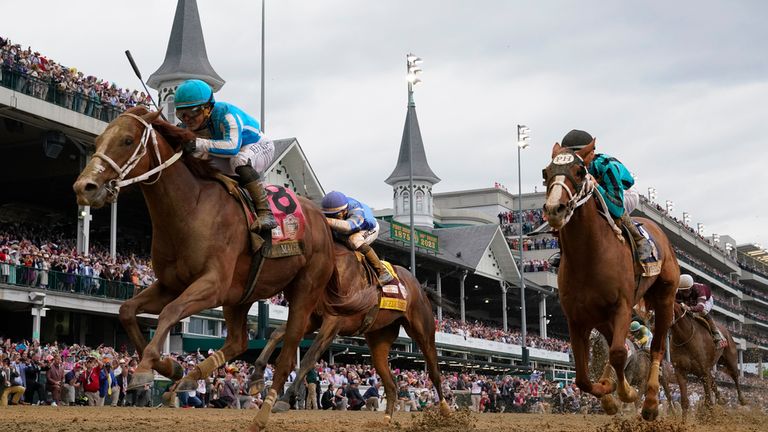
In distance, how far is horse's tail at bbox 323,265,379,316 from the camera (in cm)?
1008

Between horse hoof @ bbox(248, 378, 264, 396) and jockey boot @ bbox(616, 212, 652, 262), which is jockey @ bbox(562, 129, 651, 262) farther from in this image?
horse hoof @ bbox(248, 378, 264, 396)

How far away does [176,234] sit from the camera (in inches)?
311

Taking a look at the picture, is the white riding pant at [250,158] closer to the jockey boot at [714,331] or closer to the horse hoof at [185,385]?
the horse hoof at [185,385]

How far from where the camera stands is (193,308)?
24.6ft

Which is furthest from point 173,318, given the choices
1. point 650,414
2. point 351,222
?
point 351,222

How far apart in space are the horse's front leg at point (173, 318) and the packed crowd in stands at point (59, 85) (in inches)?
790

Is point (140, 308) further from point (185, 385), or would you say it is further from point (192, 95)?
point (192, 95)

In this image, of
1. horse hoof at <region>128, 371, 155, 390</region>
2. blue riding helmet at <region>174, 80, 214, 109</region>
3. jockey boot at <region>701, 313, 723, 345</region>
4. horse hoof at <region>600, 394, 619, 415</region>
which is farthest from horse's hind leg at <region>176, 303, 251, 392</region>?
jockey boot at <region>701, 313, 723, 345</region>

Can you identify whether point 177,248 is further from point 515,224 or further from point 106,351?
point 515,224

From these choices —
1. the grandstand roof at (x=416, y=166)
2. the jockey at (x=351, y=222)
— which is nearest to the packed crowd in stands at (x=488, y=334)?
the grandstand roof at (x=416, y=166)

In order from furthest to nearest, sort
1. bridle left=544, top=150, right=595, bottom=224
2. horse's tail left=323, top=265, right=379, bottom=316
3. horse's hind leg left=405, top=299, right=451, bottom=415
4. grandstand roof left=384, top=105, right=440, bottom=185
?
grandstand roof left=384, top=105, right=440, bottom=185 → horse's hind leg left=405, top=299, right=451, bottom=415 → horse's tail left=323, top=265, right=379, bottom=316 → bridle left=544, top=150, right=595, bottom=224

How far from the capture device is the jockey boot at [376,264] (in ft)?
43.7

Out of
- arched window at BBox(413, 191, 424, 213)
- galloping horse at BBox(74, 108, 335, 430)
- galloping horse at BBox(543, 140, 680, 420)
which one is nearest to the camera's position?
galloping horse at BBox(74, 108, 335, 430)

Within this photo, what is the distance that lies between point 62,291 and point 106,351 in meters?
2.81
